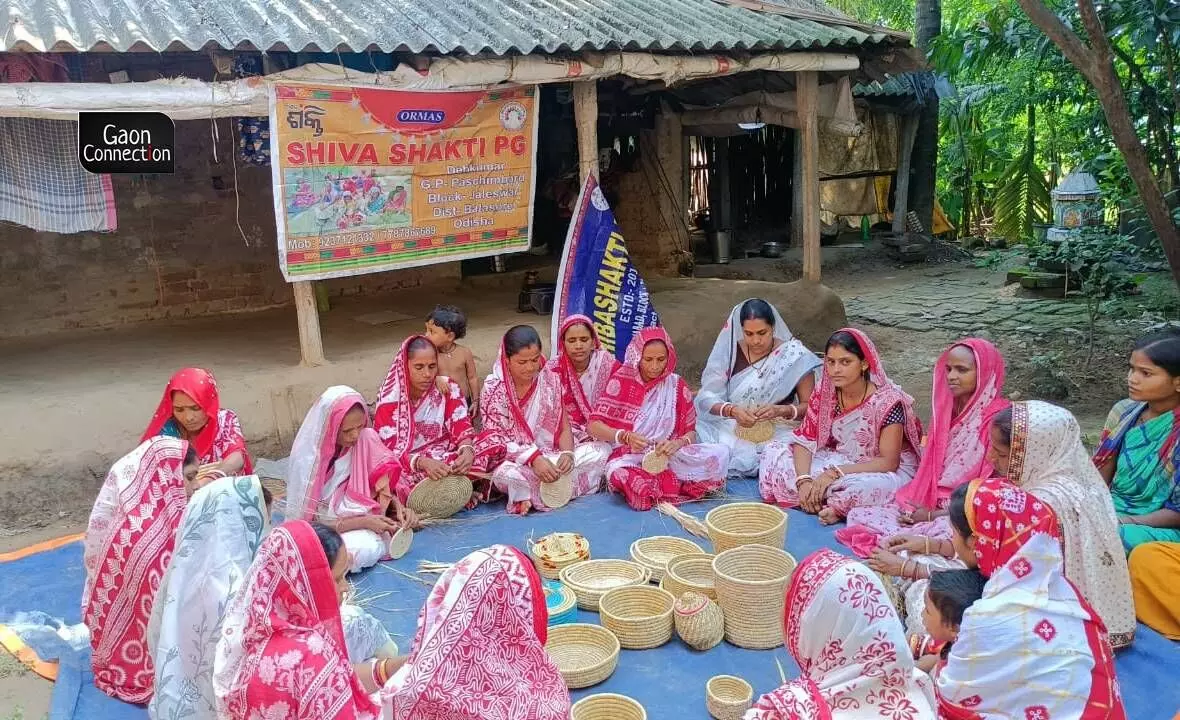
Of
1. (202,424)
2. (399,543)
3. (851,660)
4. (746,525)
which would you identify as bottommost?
(399,543)

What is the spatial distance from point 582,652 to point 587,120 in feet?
15.2

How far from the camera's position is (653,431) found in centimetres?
535

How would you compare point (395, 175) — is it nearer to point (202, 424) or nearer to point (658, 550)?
point (202, 424)

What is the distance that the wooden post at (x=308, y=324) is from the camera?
20.7 feet

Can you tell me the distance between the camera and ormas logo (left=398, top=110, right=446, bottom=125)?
6426 millimetres

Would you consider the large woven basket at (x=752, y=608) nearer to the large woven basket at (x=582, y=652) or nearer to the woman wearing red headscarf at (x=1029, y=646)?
the large woven basket at (x=582, y=652)

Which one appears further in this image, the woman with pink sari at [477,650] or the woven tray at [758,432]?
the woven tray at [758,432]

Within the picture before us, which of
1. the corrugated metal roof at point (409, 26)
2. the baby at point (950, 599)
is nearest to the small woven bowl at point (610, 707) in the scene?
the baby at point (950, 599)

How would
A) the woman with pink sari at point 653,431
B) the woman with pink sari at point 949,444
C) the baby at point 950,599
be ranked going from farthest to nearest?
the woman with pink sari at point 653,431 < the woman with pink sari at point 949,444 < the baby at point 950,599

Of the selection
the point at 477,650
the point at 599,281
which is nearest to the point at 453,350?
the point at 599,281

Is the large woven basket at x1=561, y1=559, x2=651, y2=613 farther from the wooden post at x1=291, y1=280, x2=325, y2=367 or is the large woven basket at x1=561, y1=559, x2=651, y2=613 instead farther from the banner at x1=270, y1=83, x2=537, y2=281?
the banner at x1=270, y1=83, x2=537, y2=281

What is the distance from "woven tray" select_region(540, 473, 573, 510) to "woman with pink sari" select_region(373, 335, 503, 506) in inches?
14.2

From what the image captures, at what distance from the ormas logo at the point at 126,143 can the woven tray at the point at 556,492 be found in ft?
10.3

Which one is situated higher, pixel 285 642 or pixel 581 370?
pixel 581 370
